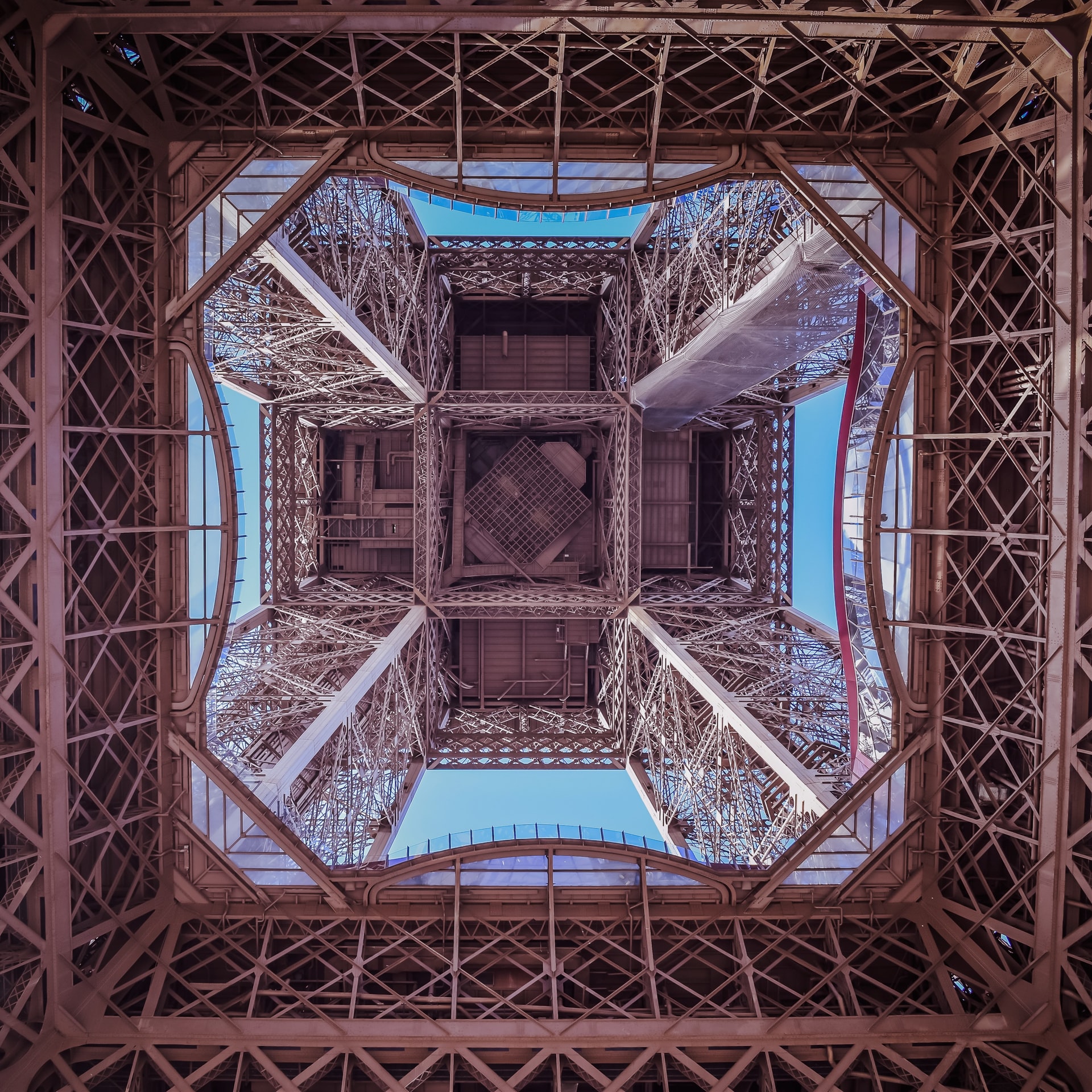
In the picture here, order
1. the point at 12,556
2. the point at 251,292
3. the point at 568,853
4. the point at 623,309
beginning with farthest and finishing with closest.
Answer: the point at 623,309 < the point at 251,292 < the point at 568,853 < the point at 12,556

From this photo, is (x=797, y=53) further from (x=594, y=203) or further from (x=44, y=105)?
(x=44, y=105)

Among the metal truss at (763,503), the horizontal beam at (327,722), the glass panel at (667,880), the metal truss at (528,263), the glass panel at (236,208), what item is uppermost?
the metal truss at (528,263)

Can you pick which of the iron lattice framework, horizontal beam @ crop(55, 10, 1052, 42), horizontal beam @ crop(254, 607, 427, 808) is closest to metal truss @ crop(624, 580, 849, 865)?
the iron lattice framework

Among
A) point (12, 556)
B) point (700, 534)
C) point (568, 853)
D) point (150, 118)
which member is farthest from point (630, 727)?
point (150, 118)

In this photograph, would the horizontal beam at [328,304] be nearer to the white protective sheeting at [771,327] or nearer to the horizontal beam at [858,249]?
the white protective sheeting at [771,327]

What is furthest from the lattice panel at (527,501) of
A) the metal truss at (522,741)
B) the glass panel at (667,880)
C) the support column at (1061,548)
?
the support column at (1061,548)
